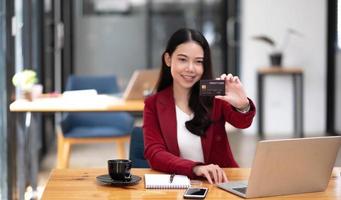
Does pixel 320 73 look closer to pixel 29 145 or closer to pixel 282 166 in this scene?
pixel 29 145

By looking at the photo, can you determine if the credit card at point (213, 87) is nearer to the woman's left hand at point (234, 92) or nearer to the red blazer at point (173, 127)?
the woman's left hand at point (234, 92)

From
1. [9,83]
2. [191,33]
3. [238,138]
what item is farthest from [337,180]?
[238,138]

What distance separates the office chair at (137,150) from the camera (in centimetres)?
289

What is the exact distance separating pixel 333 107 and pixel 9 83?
4.67 meters

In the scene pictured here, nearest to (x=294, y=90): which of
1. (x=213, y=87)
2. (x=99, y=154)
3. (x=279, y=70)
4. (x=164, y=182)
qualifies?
(x=279, y=70)

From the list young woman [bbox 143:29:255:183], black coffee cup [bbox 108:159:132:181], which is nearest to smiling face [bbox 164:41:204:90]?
young woman [bbox 143:29:255:183]

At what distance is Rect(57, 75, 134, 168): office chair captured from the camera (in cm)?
492

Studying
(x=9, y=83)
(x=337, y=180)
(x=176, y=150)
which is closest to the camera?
(x=337, y=180)

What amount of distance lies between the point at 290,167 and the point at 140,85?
2554 millimetres

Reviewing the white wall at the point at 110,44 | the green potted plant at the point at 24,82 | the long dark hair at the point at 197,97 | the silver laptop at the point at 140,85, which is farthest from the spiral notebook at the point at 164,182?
the white wall at the point at 110,44

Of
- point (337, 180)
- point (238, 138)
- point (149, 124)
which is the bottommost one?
point (238, 138)

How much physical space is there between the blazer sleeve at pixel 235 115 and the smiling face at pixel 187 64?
157 mm

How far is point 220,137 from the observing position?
8.71 ft

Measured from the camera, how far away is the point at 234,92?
2451mm
